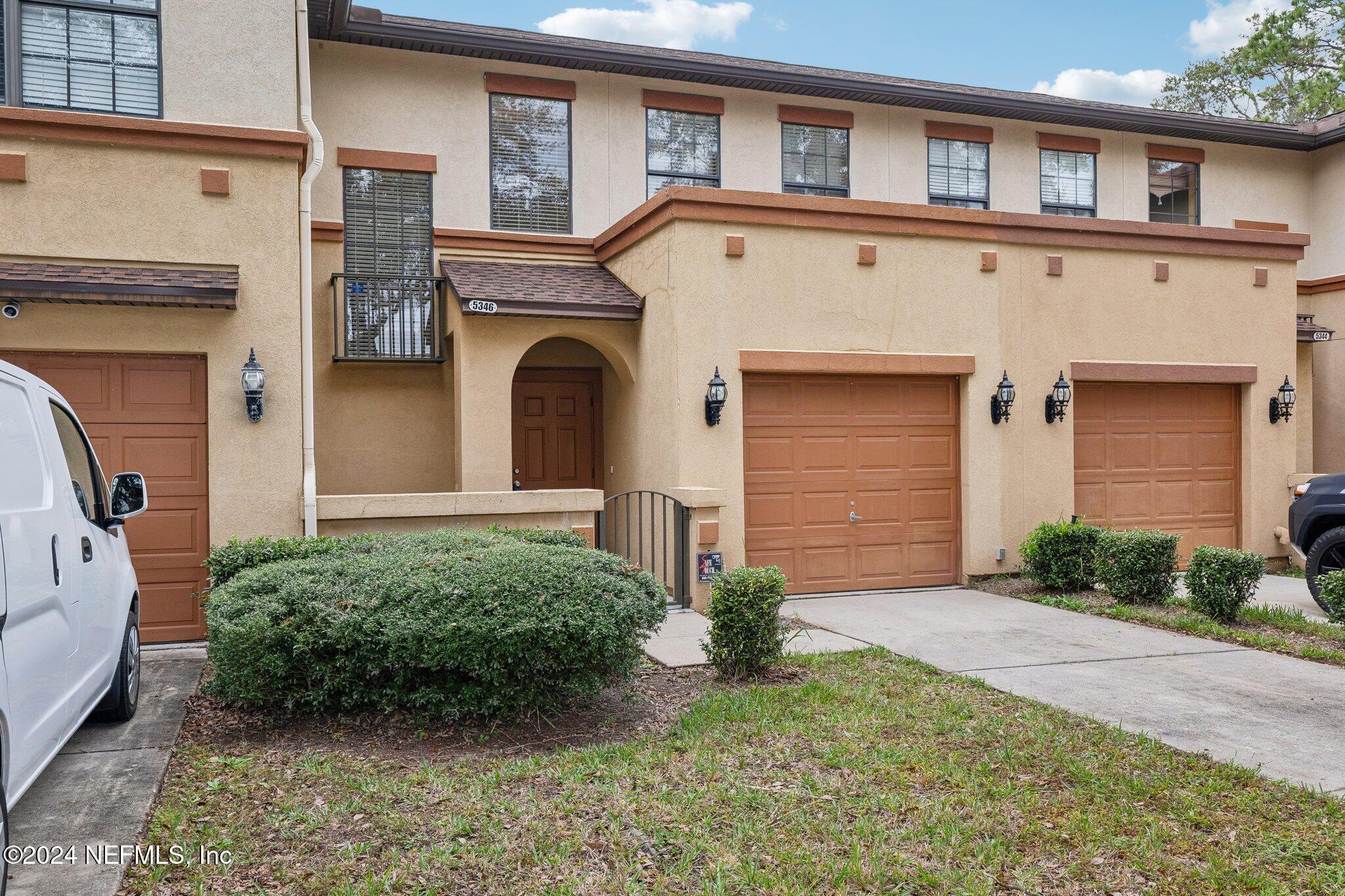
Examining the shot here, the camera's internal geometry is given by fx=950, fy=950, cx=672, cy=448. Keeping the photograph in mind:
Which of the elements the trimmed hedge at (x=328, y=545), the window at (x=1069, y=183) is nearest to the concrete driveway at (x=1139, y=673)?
the trimmed hedge at (x=328, y=545)

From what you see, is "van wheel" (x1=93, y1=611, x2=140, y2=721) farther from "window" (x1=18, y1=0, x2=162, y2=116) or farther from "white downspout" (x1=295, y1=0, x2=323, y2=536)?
"window" (x1=18, y1=0, x2=162, y2=116)

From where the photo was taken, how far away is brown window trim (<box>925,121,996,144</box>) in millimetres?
14516

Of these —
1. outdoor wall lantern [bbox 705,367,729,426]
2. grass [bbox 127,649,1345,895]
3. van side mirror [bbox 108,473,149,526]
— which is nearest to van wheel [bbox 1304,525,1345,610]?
grass [bbox 127,649,1345,895]

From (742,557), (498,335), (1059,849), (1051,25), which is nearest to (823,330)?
(742,557)

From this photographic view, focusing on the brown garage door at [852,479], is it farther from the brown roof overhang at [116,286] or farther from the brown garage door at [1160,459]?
the brown roof overhang at [116,286]

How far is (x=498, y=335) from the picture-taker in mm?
11109

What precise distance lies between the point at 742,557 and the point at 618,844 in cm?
619

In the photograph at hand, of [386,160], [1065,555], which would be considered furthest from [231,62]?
[1065,555]

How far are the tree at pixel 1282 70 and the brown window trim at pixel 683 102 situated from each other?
16.8 m

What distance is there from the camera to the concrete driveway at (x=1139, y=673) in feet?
18.0

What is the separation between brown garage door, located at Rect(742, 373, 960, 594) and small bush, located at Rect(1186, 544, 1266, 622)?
2979 millimetres

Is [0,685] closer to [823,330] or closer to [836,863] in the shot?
[836,863]

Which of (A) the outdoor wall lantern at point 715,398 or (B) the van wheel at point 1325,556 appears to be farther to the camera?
(A) the outdoor wall lantern at point 715,398

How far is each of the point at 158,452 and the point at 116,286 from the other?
1.51 metres
